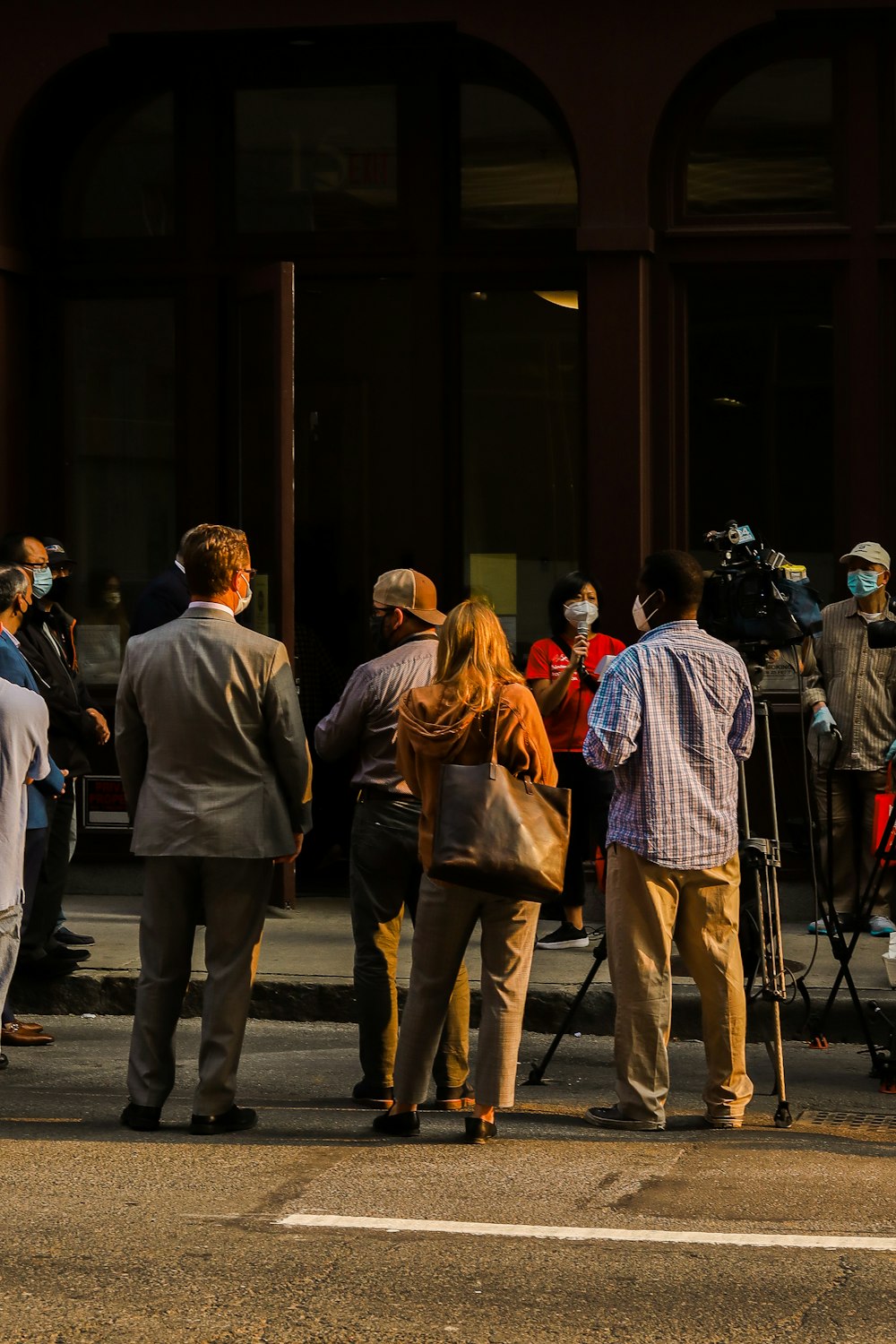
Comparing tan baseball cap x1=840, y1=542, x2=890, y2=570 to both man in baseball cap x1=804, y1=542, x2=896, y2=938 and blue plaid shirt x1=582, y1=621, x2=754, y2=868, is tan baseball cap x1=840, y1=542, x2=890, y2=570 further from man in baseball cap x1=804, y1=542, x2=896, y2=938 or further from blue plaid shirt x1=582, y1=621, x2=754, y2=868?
blue plaid shirt x1=582, y1=621, x2=754, y2=868

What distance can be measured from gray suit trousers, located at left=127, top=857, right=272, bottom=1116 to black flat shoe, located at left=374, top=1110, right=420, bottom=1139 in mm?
542

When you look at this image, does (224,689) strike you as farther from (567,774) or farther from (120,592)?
(120,592)

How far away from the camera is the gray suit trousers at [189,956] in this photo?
698 centimetres

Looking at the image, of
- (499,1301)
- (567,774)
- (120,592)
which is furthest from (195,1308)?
(120,592)

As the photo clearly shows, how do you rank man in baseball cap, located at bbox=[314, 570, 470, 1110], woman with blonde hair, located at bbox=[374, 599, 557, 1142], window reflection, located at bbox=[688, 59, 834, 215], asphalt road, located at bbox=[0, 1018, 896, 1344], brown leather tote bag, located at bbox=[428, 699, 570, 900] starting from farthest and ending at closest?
window reflection, located at bbox=[688, 59, 834, 215]
man in baseball cap, located at bbox=[314, 570, 470, 1110]
woman with blonde hair, located at bbox=[374, 599, 557, 1142]
brown leather tote bag, located at bbox=[428, 699, 570, 900]
asphalt road, located at bbox=[0, 1018, 896, 1344]

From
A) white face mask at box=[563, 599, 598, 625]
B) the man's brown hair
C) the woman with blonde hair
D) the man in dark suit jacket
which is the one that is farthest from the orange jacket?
the man in dark suit jacket

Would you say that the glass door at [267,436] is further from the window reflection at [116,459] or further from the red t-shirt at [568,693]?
the red t-shirt at [568,693]

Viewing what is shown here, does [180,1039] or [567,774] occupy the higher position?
[567,774]

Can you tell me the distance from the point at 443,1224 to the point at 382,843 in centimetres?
190

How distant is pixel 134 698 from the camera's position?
7.15 m

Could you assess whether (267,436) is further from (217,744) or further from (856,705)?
(217,744)

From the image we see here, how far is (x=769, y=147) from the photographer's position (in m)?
11.5

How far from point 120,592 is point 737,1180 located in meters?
7.12

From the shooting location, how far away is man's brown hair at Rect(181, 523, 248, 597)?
705 cm
